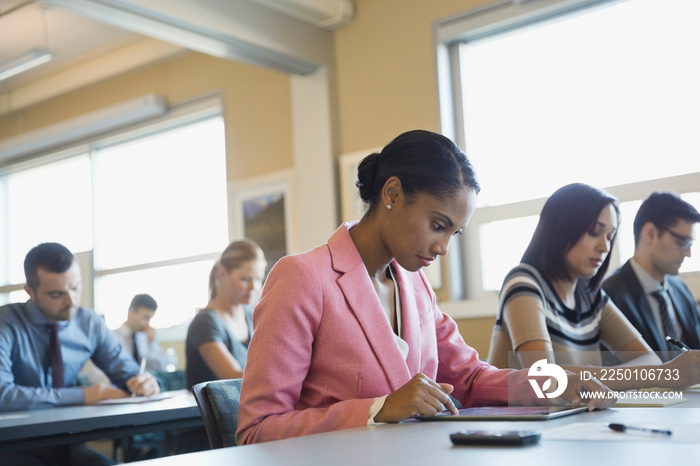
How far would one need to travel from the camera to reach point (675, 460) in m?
0.84

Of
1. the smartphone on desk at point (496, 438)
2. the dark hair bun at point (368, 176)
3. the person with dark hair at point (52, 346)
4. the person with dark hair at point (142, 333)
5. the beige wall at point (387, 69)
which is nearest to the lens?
the smartphone on desk at point (496, 438)

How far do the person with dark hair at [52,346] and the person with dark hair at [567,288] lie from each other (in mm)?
1796

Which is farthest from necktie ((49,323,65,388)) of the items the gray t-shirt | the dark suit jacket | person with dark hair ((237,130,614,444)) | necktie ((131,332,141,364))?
necktie ((131,332,141,364))

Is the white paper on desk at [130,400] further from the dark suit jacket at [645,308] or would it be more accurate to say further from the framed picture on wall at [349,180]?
the framed picture on wall at [349,180]

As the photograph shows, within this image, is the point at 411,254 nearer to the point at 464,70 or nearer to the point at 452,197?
the point at 452,197

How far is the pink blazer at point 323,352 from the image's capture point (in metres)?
1.42

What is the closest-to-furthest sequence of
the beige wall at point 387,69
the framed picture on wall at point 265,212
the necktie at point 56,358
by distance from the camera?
1. the necktie at point 56,358
2. the beige wall at point 387,69
3. the framed picture on wall at point 265,212

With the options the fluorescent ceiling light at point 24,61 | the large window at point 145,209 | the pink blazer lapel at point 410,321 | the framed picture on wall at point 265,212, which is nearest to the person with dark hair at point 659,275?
the pink blazer lapel at point 410,321

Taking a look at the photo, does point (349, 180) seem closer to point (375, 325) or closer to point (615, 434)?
point (375, 325)

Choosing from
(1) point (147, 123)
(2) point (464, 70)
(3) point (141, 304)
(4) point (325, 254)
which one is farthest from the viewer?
(1) point (147, 123)

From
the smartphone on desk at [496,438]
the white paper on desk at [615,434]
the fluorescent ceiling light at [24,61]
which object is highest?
the fluorescent ceiling light at [24,61]

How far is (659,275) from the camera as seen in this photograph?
3062 mm

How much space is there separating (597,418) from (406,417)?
332 mm

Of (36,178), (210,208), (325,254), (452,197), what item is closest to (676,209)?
(452,197)
